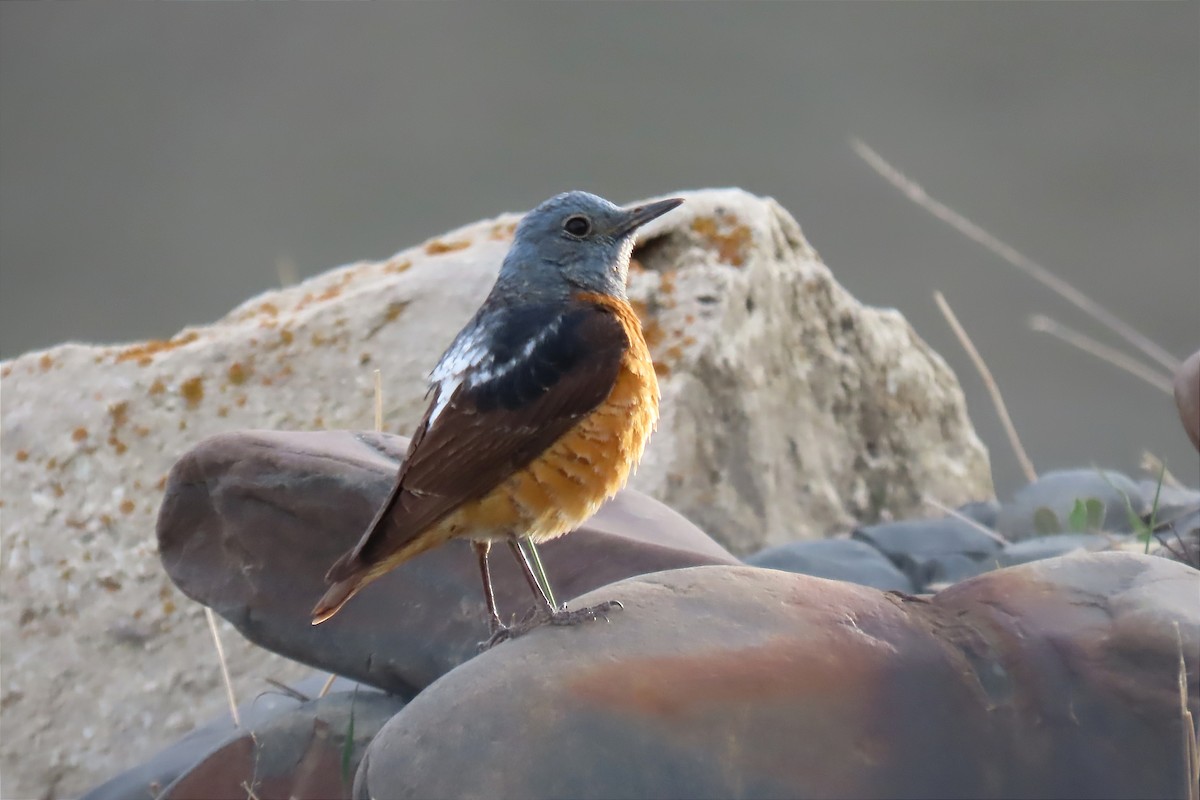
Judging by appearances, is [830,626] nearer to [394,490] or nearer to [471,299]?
[394,490]

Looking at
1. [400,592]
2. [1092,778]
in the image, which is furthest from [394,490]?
[1092,778]

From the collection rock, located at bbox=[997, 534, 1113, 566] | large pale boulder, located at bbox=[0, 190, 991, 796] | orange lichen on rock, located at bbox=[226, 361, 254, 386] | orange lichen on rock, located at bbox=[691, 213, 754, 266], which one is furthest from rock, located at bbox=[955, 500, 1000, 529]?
orange lichen on rock, located at bbox=[226, 361, 254, 386]

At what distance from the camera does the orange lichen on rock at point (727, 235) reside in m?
5.35

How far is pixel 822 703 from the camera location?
2.55 metres

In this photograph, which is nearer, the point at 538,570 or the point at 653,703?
the point at 653,703

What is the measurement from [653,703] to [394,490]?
38.1 inches

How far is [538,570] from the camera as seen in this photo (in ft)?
12.2

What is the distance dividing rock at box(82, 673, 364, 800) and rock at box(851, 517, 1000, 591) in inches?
70.5

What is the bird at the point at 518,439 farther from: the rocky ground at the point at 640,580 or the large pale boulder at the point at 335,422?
the large pale boulder at the point at 335,422

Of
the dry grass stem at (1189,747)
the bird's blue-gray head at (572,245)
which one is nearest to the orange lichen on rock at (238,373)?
the bird's blue-gray head at (572,245)

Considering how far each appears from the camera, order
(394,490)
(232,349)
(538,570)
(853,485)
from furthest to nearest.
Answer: (853,485), (232,349), (538,570), (394,490)

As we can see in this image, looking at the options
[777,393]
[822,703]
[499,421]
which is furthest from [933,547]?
[822,703]

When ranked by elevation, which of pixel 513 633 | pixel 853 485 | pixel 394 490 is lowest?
pixel 853 485

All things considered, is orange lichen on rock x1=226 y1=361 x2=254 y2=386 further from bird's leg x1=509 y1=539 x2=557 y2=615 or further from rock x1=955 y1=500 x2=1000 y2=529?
rock x1=955 y1=500 x2=1000 y2=529
